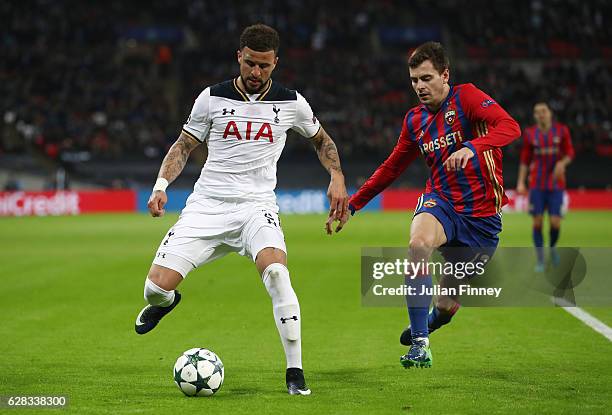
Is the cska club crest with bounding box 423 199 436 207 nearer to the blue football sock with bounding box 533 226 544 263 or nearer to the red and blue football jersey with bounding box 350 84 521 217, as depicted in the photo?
the red and blue football jersey with bounding box 350 84 521 217

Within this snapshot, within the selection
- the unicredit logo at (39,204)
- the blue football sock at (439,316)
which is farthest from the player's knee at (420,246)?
the unicredit logo at (39,204)

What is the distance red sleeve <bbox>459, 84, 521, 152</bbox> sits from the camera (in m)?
6.51

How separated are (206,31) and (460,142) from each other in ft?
115

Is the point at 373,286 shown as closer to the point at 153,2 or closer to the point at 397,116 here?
the point at 397,116

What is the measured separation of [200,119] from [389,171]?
64.1 inches

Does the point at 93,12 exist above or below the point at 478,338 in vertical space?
above

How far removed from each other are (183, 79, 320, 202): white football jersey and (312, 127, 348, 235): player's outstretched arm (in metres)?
0.31

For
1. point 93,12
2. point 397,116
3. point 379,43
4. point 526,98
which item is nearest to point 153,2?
point 93,12

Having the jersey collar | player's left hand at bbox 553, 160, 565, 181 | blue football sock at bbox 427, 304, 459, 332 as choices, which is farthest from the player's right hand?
player's left hand at bbox 553, 160, 565, 181

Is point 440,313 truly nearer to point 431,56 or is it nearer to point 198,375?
point 431,56

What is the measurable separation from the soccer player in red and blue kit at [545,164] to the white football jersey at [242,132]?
24.2 ft

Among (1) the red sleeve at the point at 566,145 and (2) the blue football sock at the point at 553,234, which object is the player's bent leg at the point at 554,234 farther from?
(1) the red sleeve at the point at 566,145

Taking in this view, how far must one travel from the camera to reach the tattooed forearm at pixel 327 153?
6.70 meters

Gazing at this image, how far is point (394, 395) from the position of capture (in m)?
5.85
